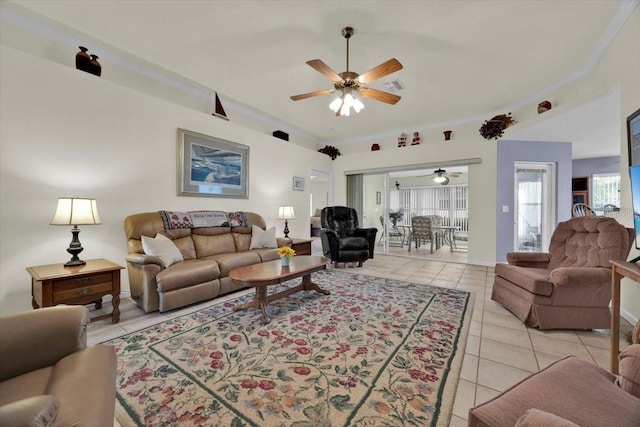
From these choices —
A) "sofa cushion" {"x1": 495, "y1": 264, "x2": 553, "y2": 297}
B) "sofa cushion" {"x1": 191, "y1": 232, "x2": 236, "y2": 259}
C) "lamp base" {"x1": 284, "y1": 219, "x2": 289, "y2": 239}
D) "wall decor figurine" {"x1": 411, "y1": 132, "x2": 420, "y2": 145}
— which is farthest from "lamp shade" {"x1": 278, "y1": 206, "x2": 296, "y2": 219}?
"sofa cushion" {"x1": 495, "y1": 264, "x2": 553, "y2": 297}

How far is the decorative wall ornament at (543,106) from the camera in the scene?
3671mm

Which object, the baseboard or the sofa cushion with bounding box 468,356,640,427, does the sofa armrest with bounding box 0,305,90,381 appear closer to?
the sofa cushion with bounding box 468,356,640,427

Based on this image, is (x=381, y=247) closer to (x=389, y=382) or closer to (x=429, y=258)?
(x=429, y=258)

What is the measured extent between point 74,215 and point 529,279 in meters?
4.16

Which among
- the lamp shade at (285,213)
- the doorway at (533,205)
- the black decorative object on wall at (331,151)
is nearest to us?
the doorway at (533,205)

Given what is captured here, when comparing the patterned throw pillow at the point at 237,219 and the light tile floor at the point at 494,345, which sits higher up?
the patterned throw pillow at the point at 237,219

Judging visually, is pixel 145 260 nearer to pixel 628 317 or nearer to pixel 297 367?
pixel 297 367

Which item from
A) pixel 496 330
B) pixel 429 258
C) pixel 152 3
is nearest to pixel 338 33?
pixel 152 3

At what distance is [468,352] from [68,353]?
2.41 m

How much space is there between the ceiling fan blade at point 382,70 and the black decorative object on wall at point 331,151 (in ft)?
13.0

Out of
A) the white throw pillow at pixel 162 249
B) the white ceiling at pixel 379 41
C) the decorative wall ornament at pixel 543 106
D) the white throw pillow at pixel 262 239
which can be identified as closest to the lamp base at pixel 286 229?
the white throw pillow at pixel 262 239

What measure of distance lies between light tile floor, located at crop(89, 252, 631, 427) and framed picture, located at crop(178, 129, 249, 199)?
5.73 ft

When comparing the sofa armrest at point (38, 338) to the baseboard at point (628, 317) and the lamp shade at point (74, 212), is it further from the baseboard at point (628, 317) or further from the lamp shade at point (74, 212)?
the baseboard at point (628, 317)

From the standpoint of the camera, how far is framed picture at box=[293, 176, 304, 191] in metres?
5.58
